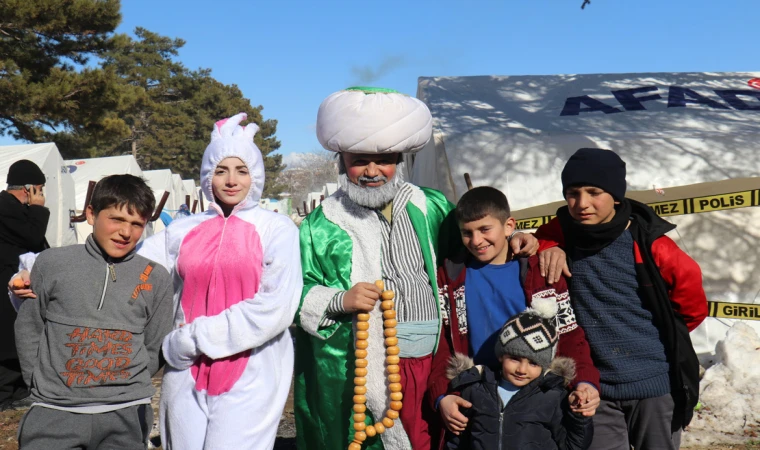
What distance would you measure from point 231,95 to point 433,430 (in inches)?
2035

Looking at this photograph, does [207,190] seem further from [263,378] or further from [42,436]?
[42,436]

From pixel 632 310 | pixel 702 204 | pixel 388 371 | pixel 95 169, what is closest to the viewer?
pixel 632 310

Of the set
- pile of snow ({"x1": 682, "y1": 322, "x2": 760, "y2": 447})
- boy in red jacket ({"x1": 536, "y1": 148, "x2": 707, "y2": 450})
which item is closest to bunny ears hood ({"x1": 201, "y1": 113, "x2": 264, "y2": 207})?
boy in red jacket ({"x1": 536, "y1": 148, "x2": 707, "y2": 450})

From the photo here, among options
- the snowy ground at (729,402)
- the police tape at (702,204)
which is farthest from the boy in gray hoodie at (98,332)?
the police tape at (702,204)

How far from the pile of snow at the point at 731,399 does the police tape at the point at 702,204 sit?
1148mm

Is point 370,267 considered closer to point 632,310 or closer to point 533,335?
point 533,335

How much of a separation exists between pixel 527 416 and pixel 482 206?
0.79m

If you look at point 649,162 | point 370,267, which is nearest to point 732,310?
point 649,162

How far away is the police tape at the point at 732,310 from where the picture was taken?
4.87 m

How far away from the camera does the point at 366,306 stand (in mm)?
2707

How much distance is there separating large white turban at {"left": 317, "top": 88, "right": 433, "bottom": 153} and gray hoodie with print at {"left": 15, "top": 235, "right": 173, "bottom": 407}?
3.01 ft

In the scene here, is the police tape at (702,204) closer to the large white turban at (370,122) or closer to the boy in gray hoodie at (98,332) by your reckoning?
the large white turban at (370,122)

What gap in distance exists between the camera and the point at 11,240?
5.70 metres

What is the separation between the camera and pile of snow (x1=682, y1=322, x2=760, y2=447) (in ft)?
16.1
